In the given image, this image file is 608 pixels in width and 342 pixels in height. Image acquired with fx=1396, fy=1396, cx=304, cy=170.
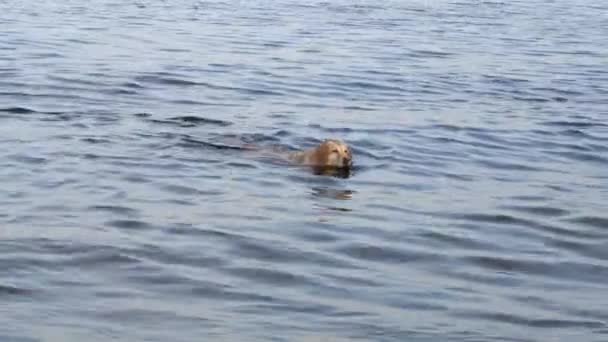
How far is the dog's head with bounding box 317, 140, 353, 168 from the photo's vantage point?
11266 millimetres

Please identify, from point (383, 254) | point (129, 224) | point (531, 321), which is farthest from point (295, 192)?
point (531, 321)

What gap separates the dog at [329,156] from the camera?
444 inches

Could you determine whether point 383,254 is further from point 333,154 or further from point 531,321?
point 333,154

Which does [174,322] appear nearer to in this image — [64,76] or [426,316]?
[426,316]

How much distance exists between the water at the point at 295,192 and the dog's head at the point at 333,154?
205 millimetres

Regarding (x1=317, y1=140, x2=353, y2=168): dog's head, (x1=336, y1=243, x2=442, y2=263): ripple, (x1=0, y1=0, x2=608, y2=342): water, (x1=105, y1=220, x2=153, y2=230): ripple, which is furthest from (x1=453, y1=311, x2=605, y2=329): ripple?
(x1=317, y1=140, x2=353, y2=168): dog's head

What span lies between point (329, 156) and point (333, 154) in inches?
1.4

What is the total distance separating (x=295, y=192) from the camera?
34.3 ft

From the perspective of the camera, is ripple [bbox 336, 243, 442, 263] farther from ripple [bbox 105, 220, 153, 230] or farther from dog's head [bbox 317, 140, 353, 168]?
dog's head [bbox 317, 140, 353, 168]

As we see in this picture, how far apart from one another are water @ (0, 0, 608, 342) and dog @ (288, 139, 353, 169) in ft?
0.60

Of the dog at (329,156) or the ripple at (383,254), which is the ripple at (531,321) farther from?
the dog at (329,156)

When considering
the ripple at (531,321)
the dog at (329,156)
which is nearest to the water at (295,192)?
the ripple at (531,321)

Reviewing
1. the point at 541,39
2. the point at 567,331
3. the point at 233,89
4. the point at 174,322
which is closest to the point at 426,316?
the point at 567,331

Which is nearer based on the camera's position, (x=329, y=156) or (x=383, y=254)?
(x=383, y=254)
